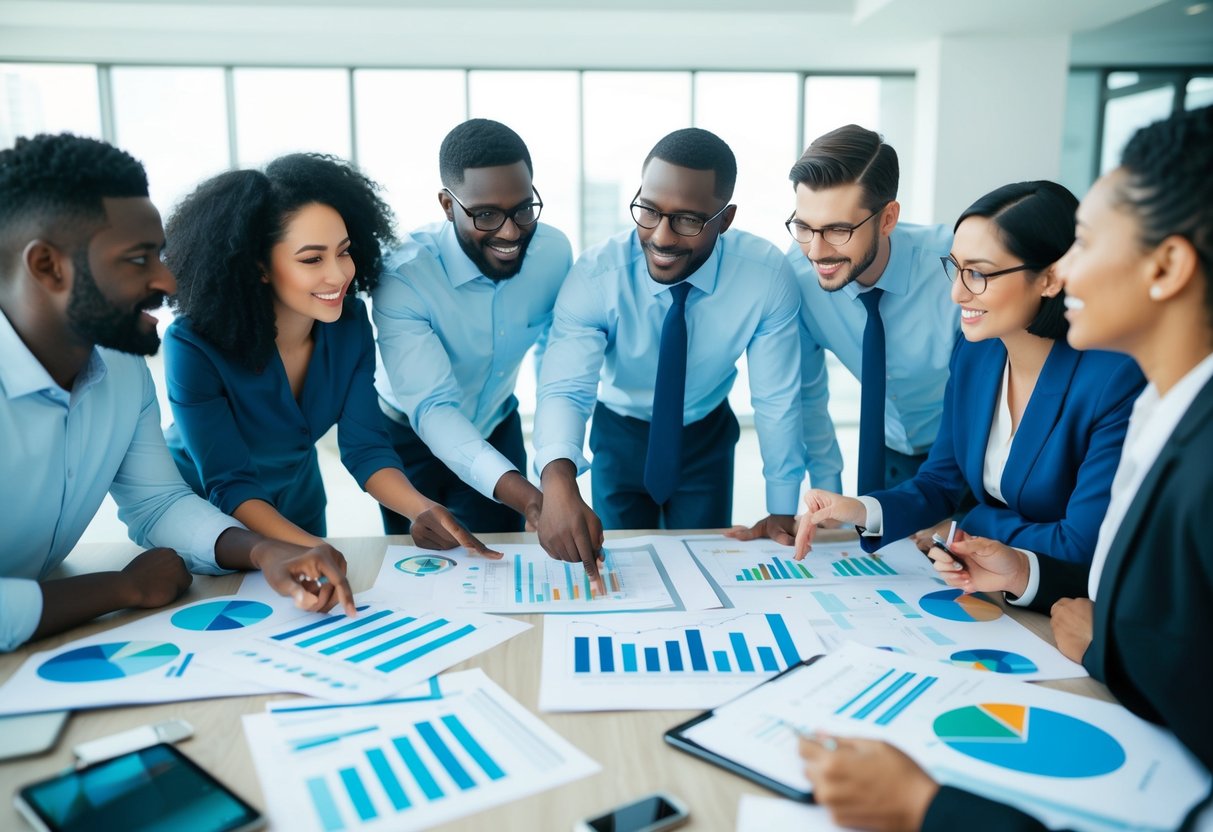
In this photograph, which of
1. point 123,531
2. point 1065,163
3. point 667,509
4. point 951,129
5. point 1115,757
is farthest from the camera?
point 1065,163

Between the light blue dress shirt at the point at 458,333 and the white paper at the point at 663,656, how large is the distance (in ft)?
2.31

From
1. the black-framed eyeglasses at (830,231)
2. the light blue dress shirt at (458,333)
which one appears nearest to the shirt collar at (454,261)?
the light blue dress shirt at (458,333)

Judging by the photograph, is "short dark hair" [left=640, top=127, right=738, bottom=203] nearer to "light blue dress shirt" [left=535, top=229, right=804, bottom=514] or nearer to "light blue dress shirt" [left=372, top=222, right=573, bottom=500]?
"light blue dress shirt" [left=535, top=229, right=804, bottom=514]

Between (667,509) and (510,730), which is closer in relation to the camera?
(510,730)

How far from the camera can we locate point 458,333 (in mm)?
2359

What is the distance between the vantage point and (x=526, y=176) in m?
2.15

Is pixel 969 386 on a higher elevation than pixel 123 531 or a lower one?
higher

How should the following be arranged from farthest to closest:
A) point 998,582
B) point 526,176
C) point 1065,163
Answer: point 1065,163, point 526,176, point 998,582

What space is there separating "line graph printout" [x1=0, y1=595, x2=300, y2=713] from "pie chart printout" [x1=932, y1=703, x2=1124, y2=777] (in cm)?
87

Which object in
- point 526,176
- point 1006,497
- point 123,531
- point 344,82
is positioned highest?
point 344,82

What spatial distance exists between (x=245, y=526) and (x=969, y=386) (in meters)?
1.47

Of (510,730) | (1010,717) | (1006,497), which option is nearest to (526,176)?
(1006,497)

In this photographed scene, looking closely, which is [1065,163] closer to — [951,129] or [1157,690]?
[951,129]

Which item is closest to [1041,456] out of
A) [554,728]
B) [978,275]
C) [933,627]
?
[978,275]
